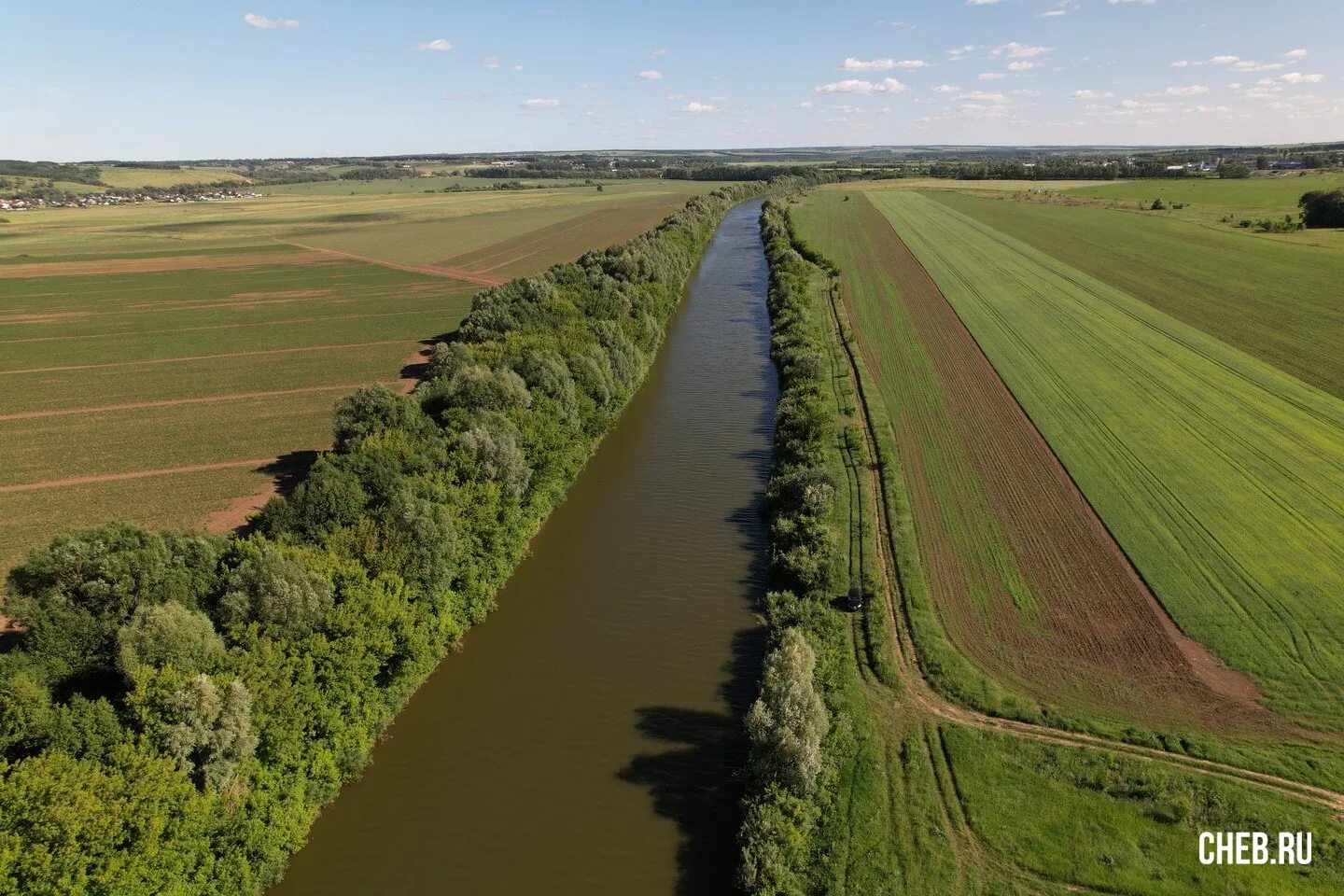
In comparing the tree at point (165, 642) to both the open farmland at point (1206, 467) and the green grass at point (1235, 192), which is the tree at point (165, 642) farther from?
the green grass at point (1235, 192)

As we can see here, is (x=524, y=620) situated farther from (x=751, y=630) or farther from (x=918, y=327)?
(x=918, y=327)

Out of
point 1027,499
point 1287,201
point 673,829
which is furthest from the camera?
point 1287,201

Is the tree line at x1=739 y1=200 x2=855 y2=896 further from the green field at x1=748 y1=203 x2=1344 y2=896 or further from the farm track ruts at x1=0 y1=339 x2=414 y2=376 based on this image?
the farm track ruts at x1=0 y1=339 x2=414 y2=376

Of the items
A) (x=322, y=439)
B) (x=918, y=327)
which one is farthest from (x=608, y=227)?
(x=322, y=439)

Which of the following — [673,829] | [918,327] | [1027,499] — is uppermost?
[918,327]

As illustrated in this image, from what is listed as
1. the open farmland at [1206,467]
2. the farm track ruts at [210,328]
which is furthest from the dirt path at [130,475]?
the open farmland at [1206,467]

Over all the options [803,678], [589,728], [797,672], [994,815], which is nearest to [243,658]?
[589,728]

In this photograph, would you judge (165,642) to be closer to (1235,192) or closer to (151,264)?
(151,264)
